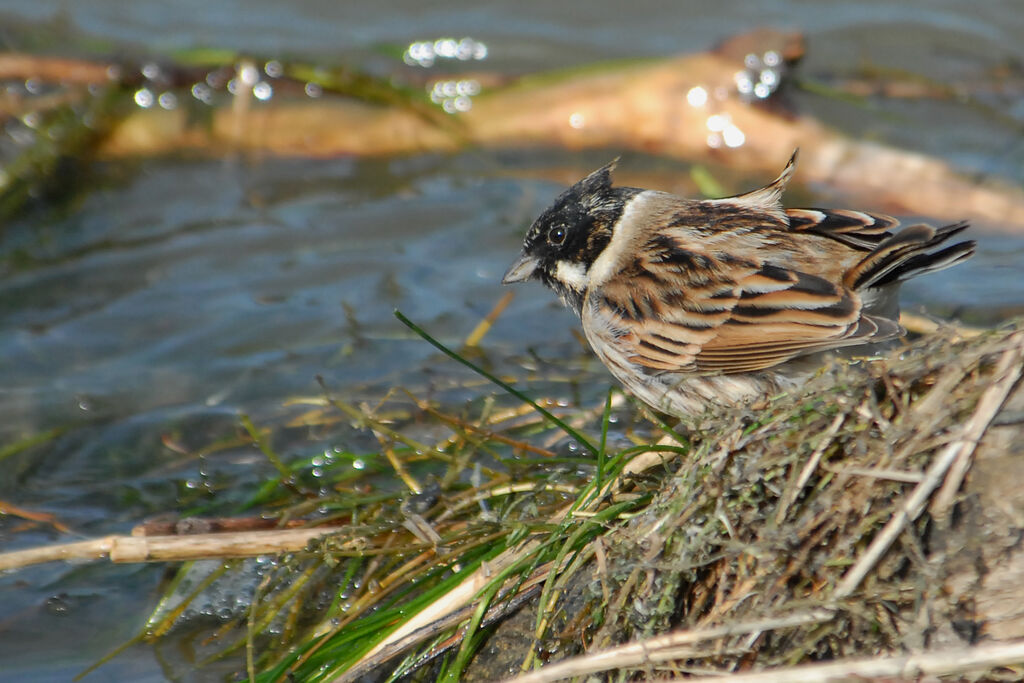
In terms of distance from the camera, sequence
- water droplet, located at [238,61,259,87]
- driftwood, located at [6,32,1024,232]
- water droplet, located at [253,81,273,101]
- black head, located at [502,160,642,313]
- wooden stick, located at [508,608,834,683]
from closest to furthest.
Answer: wooden stick, located at [508,608,834,683] < black head, located at [502,160,642,313] < driftwood, located at [6,32,1024,232] < water droplet, located at [238,61,259,87] < water droplet, located at [253,81,273,101]

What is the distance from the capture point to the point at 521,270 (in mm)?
5340

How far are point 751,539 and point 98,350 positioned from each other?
5.03m

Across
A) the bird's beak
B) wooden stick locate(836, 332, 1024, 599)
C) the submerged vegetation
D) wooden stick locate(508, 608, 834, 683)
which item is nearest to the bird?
the bird's beak

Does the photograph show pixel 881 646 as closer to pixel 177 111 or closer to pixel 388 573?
pixel 388 573

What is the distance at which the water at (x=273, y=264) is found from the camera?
5406 mm

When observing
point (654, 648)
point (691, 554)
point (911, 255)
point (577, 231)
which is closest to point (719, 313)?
point (911, 255)

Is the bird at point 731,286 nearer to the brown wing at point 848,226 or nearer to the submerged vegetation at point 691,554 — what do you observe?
the brown wing at point 848,226

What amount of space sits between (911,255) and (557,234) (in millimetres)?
1781

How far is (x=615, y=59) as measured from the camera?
10602 mm

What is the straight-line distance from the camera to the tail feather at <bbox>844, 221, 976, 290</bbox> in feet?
12.5

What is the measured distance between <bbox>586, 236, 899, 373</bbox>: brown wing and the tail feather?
5.1 inches

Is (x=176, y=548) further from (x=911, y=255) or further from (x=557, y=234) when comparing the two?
(x=911, y=255)

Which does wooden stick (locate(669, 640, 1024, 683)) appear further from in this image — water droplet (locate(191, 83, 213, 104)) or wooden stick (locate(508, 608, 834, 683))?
water droplet (locate(191, 83, 213, 104))

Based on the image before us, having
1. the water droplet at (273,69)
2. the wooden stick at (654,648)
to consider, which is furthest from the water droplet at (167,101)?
the wooden stick at (654,648)
